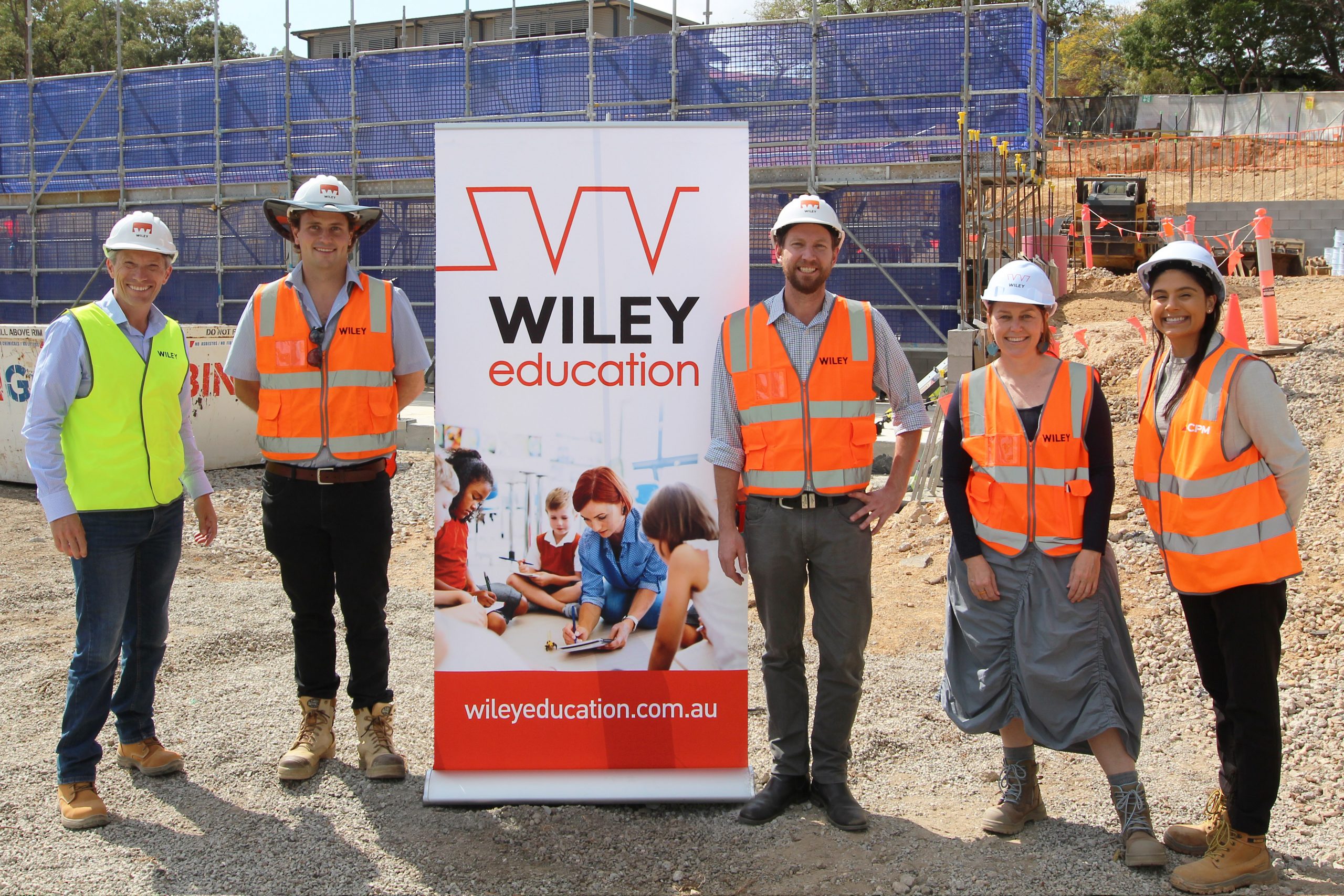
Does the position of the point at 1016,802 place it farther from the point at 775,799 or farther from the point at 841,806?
the point at 775,799

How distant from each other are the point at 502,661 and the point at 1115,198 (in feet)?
75.3

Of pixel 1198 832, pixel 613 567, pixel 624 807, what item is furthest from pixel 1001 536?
pixel 624 807

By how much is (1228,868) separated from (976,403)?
158 cm

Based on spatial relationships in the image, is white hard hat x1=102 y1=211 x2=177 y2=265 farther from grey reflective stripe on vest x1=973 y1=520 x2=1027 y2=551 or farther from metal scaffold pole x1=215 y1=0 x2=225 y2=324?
metal scaffold pole x1=215 y1=0 x2=225 y2=324

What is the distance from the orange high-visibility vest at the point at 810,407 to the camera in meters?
3.64

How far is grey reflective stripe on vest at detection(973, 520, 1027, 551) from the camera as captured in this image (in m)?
3.49

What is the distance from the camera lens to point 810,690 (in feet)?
16.6

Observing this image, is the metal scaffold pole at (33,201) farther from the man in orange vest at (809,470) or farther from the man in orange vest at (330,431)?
the man in orange vest at (809,470)

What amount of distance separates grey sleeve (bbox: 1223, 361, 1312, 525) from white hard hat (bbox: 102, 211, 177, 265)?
3.56m

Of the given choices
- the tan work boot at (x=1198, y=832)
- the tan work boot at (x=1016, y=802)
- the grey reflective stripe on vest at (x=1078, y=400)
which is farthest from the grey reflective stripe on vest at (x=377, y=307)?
the tan work boot at (x=1198, y=832)

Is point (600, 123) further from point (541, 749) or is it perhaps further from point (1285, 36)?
point (1285, 36)

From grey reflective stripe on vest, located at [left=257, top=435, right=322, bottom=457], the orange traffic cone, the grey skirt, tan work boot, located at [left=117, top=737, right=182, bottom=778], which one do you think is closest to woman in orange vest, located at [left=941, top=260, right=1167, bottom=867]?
the grey skirt

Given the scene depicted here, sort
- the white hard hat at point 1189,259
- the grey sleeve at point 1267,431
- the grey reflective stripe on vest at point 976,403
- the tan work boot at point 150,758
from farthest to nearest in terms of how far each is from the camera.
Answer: the tan work boot at point 150,758
the grey reflective stripe on vest at point 976,403
the white hard hat at point 1189,259
the grey sleeve at point 1267,431

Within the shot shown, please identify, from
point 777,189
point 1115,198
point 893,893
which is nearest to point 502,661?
point 893,893
